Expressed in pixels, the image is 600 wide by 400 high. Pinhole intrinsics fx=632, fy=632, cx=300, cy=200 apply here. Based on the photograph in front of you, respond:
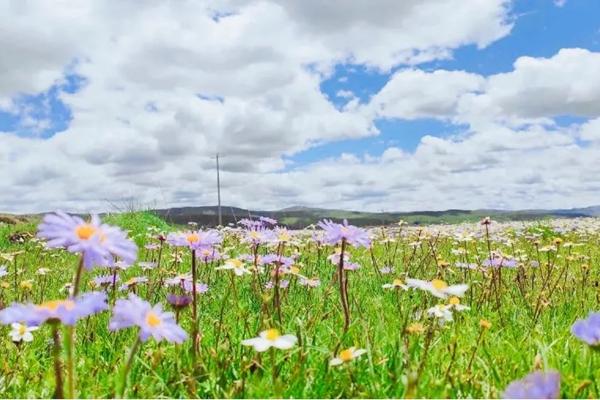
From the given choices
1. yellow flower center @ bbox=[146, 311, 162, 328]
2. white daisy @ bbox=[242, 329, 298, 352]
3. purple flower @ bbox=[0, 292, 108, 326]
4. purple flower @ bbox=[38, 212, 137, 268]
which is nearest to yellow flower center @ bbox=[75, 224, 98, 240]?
purple flower @ bbox=[38, 212, 137, 268]

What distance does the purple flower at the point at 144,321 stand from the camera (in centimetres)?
196

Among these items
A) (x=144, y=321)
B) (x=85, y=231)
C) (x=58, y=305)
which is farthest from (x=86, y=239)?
(x=144, y=321)

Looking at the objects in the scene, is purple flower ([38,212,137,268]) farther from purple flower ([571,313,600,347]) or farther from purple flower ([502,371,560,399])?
purple flower ([571,313,600,347])

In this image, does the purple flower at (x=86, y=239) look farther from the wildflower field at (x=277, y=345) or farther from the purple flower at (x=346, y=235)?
the purple flower at (x=346, y=235)

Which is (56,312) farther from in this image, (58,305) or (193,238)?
(193,238)

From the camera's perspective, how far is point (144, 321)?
2018 millimetres

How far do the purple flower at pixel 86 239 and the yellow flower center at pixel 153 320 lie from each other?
25 centimetres

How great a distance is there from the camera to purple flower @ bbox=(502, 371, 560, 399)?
161cm

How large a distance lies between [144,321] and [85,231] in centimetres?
35

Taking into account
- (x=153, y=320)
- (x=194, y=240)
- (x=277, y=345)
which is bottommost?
(x=277, y=345)

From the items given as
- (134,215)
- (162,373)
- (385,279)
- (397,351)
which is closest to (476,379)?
(397,351)

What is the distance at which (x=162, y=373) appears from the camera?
304 cm

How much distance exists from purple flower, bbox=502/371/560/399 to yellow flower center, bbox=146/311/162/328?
1.12 metres

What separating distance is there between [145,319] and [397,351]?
1330mm
